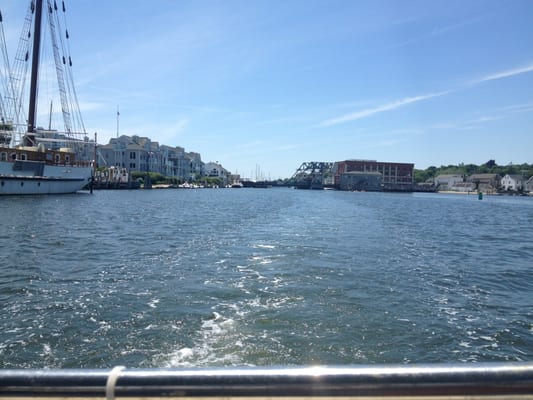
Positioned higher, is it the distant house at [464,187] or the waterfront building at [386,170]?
the waterfront building at [386,170]

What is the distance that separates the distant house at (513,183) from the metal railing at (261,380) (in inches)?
8068

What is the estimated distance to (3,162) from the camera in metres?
50.4

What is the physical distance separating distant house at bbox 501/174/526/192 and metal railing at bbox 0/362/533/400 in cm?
20492

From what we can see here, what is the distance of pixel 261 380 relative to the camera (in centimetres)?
205

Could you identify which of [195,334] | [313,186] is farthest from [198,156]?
[195,334]

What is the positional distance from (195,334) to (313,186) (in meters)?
186

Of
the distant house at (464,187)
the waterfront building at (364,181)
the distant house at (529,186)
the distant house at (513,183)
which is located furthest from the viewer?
the distant house at (464,187)

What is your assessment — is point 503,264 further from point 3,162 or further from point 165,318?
point 3,162

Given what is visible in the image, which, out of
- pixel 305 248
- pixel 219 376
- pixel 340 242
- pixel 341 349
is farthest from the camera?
pixel 340 242

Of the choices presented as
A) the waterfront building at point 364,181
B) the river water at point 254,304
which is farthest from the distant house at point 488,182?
the river water at point 254,304

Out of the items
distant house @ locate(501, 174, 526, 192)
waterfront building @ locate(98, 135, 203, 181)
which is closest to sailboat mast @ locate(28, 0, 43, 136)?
waterfront building @ locate(98, 135, 203, 181)

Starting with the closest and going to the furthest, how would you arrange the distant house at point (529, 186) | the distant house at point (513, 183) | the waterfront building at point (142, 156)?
the waterfront building at point (142, 156)
the distant house at point (529, 186)
the distant house at point (513, 183)

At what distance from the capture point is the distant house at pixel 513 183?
6845 inches

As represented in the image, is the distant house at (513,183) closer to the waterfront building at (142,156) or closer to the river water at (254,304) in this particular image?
the waterfront building at (142,156)
